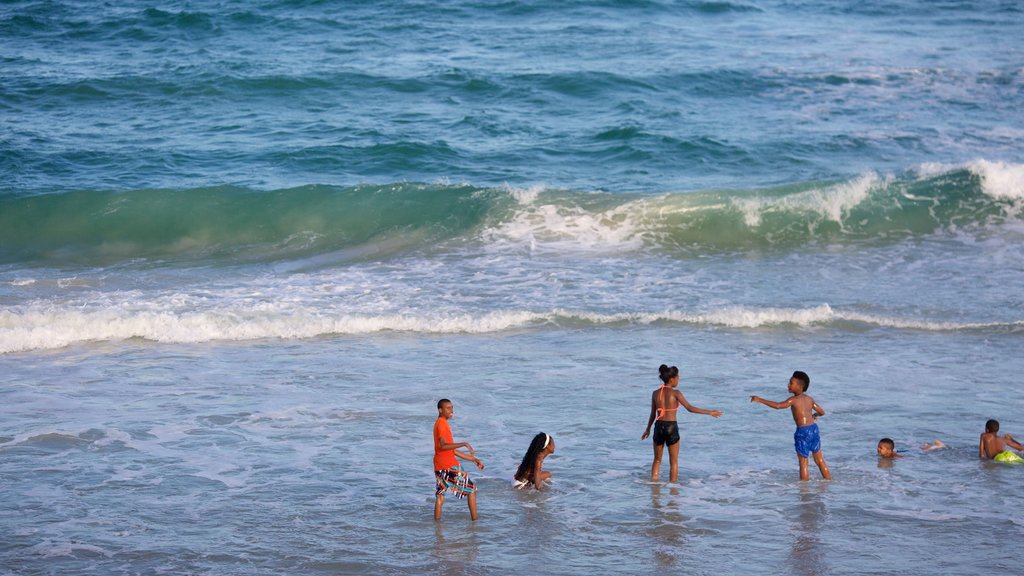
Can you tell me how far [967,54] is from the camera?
104 feet

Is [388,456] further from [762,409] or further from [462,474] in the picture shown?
[762,409]

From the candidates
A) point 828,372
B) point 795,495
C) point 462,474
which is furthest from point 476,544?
point 828,372

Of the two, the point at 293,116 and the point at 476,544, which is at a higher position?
the point at 293,116

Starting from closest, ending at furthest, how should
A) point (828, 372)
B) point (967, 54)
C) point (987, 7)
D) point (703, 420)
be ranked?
1. point (703, 420)
2. point (828, 372)
3. point (967, 54)
4. point (987, 7)

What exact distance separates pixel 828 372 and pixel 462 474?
19.6 feet

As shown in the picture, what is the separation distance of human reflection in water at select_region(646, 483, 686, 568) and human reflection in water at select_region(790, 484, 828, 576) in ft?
2.96

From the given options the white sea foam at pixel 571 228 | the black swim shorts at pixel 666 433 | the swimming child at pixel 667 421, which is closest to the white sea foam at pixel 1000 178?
the white sea foam at pixel 571 228

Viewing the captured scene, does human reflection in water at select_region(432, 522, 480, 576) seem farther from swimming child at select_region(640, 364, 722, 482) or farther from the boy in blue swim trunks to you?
the boy in blue swim trunks

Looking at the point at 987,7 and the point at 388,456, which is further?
the point at 987,7

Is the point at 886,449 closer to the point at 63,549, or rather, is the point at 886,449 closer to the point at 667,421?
the point at 667,421

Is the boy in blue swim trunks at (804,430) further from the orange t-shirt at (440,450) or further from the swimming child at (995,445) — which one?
the orange t-shirt at (440,450)

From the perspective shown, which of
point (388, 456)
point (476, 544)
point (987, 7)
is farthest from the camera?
point (987, 7)

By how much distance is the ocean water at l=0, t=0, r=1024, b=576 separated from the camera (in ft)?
32.2

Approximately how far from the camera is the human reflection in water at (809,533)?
28.8ft
